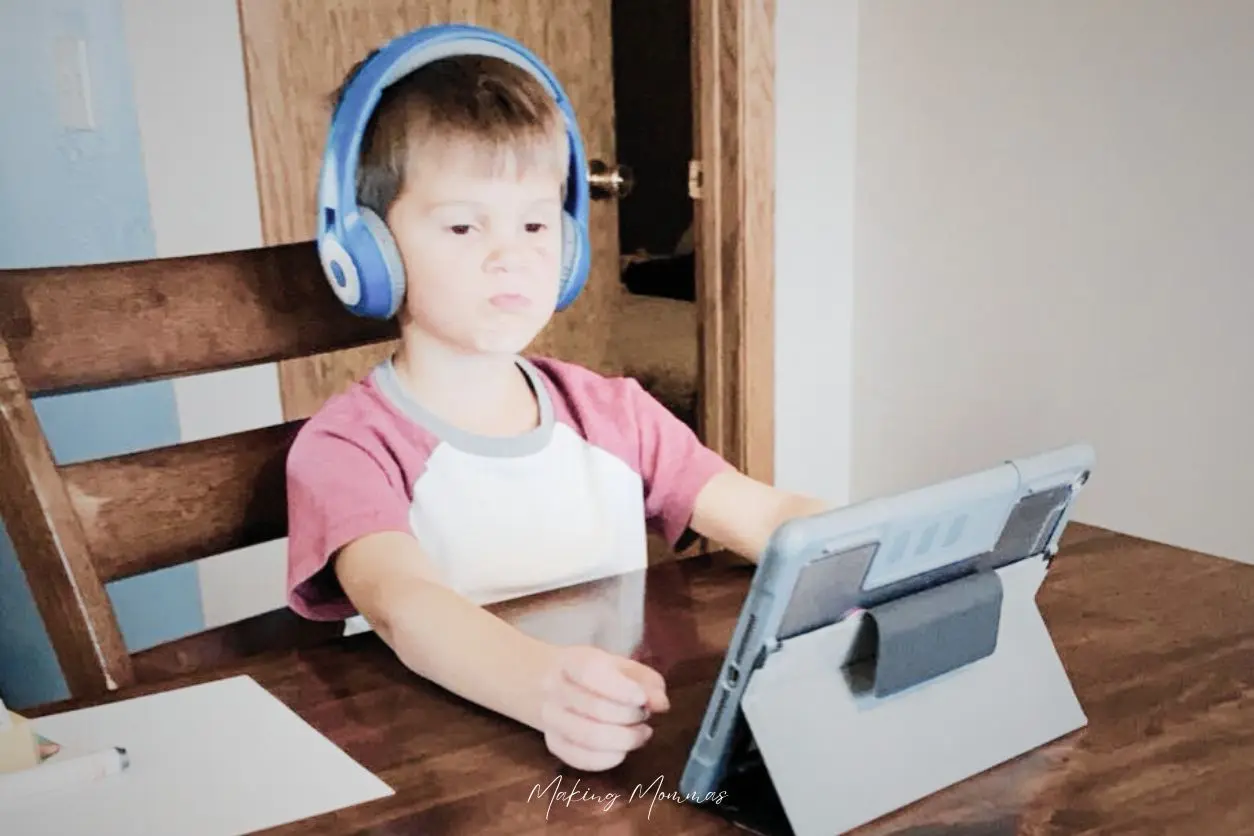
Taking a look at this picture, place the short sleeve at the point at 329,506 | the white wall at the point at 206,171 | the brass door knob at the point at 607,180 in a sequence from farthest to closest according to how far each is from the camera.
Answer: the brass door knob at the point at 607,180, the white wall at the point at 206,171, the short sleeve at the point at 329,506

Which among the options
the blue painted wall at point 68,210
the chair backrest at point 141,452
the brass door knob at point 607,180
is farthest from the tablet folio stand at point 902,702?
the brass door knob at point 607,180

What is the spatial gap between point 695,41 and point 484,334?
1.31m

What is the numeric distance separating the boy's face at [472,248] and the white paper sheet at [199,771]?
1.01 feet

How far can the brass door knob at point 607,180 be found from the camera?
2.40 meters

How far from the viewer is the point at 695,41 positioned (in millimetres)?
2051

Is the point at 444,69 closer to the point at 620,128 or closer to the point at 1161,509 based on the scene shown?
the point at 1161,509

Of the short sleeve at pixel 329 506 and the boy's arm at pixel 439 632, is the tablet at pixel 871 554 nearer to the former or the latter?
the boy's arm at pixel 439 632

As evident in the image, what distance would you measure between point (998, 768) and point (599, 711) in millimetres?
209

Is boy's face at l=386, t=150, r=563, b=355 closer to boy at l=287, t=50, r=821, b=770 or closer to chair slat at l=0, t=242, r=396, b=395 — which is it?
boy at l=287, t=50, r=821, b=770

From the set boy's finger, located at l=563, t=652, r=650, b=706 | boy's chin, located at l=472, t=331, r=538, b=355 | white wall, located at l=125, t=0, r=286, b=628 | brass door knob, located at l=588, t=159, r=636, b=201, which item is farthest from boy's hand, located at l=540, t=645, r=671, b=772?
brass door knob, located at l=588, t=159, r=636, b=201

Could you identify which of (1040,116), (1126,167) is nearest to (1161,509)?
(1126,167)

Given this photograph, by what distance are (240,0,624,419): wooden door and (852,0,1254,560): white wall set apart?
612 mm

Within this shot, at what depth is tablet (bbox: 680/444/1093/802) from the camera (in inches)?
20.6

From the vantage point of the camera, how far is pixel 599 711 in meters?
0.61
